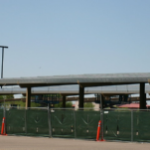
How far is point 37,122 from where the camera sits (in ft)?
91.9

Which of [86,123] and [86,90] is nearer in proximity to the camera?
[86,123]

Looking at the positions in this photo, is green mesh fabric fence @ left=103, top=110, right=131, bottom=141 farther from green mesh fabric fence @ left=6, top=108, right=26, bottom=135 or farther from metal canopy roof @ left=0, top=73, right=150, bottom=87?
metal canopy roof @ left=0, top=73, right=150, bottom=87

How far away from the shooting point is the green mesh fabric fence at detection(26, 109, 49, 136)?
27.6 metres

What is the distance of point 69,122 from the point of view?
26.8m

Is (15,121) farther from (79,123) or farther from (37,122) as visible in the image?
(79,123)

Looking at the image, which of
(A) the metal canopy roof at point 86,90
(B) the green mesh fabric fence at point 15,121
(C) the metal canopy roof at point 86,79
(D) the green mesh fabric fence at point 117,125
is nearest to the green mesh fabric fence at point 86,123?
(D) the green mesh fabric fence at point 117,125

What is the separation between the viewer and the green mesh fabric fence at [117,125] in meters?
24.8

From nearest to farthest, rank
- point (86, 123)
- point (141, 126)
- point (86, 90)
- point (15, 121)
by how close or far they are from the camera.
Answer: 1. point (141, 126)
2. point (86, 123)
3. point (15, 121)
4. point (86, 90)

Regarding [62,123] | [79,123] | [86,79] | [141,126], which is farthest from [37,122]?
[86,79]

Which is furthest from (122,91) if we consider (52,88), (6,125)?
(6,125)

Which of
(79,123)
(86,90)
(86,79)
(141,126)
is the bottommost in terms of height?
(141,126)

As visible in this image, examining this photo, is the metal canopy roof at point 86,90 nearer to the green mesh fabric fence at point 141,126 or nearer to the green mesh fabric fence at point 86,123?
the green mesh fabric fence at point 86,123

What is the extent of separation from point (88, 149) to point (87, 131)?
6.27 metres

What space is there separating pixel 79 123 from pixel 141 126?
12.9 feet
